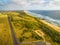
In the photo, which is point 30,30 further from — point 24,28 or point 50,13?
point 50,13

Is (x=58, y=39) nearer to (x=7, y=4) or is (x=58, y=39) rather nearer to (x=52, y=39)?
(x=52, y=39)

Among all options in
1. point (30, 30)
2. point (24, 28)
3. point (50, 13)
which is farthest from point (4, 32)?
point (50, 13)

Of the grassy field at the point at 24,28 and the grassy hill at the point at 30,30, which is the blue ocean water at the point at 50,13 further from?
the grassy field at the point at 24,28

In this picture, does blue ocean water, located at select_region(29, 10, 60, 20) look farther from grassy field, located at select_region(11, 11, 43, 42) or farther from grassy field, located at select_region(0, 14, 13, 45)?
grassy field, located at select_region(0, 14, 13, 45)

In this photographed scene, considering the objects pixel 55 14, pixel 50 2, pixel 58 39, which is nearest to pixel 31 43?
pixel 58 39

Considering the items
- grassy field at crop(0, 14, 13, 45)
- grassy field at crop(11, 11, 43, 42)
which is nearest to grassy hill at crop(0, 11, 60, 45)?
grassy field at crop(11, 11, 43, 42)

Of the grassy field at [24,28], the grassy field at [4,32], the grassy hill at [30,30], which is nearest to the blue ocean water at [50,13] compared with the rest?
the grassy hill at [30,30]
